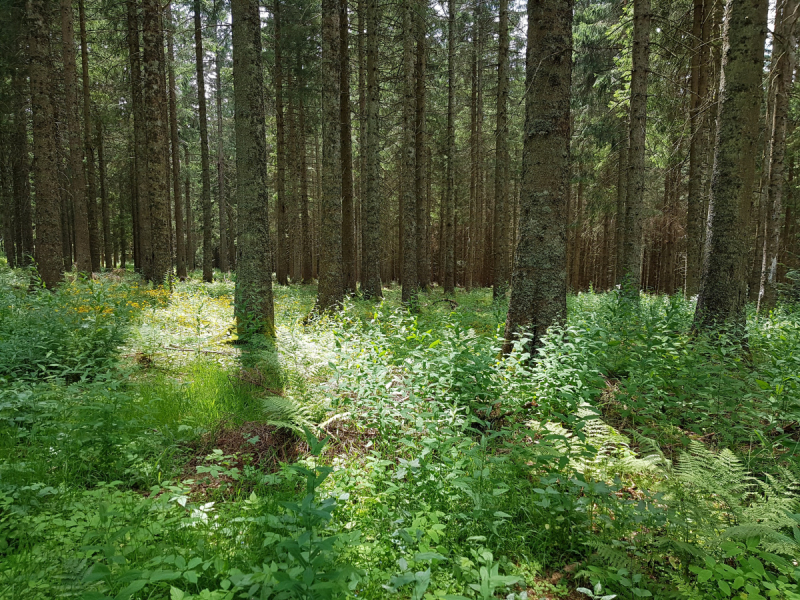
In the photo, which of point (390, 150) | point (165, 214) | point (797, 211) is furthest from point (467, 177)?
point (165, 214)

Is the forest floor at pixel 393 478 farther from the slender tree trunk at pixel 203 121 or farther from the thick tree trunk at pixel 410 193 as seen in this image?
the slender tree trunk at pixel 203 121

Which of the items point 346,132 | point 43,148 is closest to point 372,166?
point 346,132

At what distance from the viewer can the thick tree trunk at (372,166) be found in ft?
39.8

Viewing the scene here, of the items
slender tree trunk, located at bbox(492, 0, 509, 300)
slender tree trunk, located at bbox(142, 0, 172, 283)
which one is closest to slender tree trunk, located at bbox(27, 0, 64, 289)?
slender tree trunk, located at bbox(142, 0, 172, 283)

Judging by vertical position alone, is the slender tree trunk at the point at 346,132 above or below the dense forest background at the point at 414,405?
above

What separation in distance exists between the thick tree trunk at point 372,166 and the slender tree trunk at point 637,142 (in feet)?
22.9

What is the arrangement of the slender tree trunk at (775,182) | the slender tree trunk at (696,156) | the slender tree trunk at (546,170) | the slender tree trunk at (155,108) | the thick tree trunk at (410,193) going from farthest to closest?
the thick tree trunk at (410,193) < the slender tree trunk at (155,108) < the slender tree trunk at (696,156) < the slender tree trunk at (775,182) < the slender tree trunk at (546,170)

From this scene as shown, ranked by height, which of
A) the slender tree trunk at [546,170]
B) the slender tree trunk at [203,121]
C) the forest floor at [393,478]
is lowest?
the forest floor at [393,478]

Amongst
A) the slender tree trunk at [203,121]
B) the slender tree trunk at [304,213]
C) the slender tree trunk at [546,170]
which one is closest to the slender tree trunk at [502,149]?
the slender tree trunk at [304,213]

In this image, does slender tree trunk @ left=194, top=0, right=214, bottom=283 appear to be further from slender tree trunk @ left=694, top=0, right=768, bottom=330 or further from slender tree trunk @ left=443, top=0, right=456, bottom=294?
slender tree trunk @ left=694, top=0, right=768, bottom=330

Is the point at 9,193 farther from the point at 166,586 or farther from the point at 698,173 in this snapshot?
the point at 698,173

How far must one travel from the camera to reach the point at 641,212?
10.6 m

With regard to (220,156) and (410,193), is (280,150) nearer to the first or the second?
(410,193)

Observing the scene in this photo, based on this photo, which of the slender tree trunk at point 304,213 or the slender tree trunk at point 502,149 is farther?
the slender tree trunk at point 304,213
